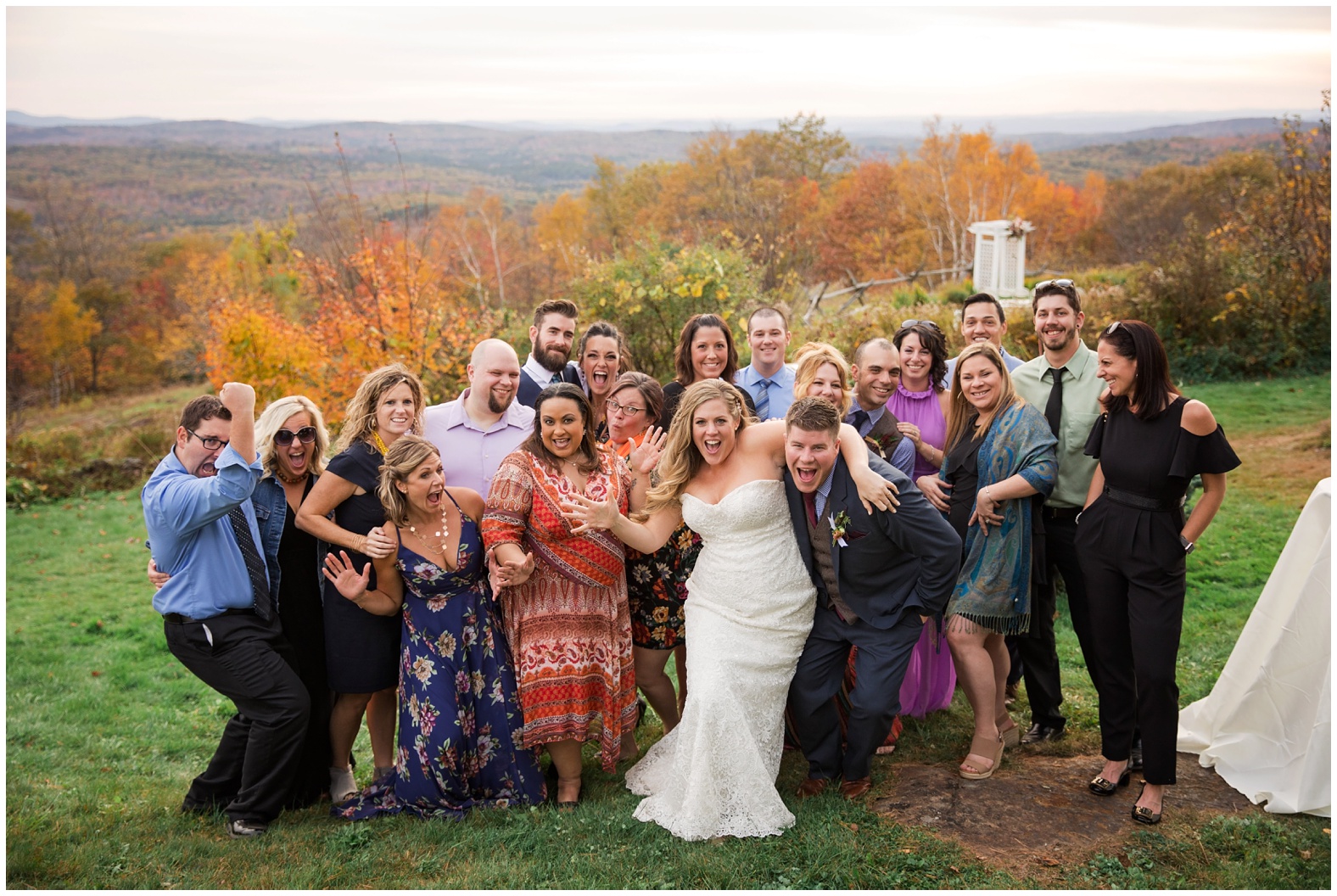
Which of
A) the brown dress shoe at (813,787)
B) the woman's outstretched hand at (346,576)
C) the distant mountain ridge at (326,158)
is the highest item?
the distant mountain ridge at (326,158)

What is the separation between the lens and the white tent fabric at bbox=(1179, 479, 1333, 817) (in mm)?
4082

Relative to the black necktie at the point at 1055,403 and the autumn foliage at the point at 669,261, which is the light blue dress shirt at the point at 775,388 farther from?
the autumn foliage at the point at 669,261

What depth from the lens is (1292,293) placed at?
1531cm

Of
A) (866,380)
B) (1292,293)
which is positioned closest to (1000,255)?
(1292,293)

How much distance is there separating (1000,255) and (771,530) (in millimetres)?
20051

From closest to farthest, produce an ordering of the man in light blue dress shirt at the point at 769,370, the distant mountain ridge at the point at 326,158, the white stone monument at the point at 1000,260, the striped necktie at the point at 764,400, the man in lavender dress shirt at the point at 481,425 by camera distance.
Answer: the man in lavender dress shirt at the point at 481,425, the man in light blue dress shirt at the point at 769,370, the striped necktie at the point at 764,400, the white stone monument at the point at 1000,260, the distant mountain ridge at the point at 326,158

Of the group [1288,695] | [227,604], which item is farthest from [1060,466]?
[227,604]

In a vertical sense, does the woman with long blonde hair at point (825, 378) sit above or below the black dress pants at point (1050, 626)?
above

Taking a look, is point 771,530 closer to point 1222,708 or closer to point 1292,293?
point 1222,708

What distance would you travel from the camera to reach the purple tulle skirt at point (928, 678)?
5285 mm

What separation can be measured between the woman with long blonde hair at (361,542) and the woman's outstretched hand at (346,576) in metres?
0.06

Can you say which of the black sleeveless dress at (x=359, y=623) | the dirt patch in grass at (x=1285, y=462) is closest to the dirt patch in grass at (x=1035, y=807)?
the black sleeveless dress at (x=359, y=623)

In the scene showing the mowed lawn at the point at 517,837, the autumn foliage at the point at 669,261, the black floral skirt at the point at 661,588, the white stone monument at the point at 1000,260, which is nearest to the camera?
the mowed lawn at the point at 517,837

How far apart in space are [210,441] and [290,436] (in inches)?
15.3
